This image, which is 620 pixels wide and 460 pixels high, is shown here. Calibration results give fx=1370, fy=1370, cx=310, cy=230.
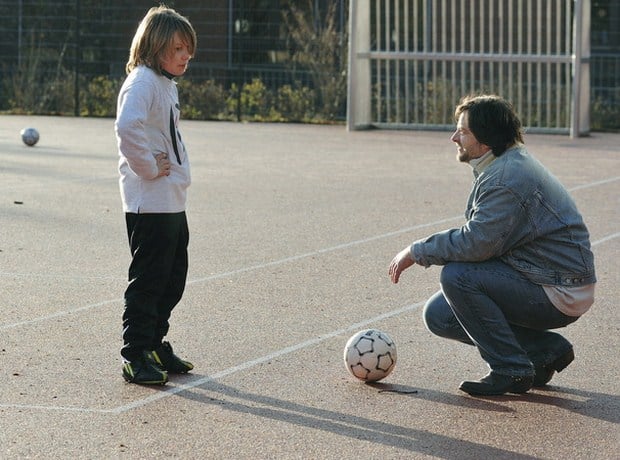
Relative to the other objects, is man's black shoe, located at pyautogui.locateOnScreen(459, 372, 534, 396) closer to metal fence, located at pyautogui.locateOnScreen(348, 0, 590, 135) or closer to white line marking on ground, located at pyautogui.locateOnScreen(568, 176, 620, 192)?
white line marking on ground, located at pyautogui.locateOnScreen(568, 176, 620, 192)

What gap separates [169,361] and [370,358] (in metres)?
1.01

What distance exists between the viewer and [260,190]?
1527 centimetres

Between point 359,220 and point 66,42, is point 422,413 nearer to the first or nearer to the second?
point 359,220

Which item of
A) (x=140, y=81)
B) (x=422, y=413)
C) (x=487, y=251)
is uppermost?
(x=140, y=81)

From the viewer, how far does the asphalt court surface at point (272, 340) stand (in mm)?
5734

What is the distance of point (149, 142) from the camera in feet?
21.6

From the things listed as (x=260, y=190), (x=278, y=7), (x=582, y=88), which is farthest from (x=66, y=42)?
(x=260, y=190)

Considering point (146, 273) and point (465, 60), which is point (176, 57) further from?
point (465, 60)

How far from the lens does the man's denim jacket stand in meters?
6.30

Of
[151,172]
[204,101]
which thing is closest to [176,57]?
[151,172]

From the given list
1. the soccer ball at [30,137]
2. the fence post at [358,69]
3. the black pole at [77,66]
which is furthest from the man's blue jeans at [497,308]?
the black pole at [77,66]

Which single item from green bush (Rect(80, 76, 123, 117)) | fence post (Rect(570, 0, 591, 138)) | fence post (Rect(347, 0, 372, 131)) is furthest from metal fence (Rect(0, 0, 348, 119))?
fence post (Rect(570, 0, 591, 138))

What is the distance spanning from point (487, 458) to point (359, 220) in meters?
7.42

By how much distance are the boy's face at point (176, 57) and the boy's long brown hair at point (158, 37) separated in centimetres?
1
